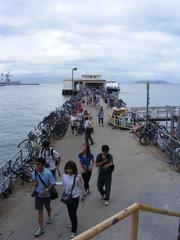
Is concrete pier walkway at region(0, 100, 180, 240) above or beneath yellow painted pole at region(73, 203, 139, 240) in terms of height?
beneath

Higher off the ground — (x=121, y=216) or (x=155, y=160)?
(x=121, y=216)

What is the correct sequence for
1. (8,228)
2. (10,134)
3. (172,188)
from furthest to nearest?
(10,134) → (172,188) → (8,228)

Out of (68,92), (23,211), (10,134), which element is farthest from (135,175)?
(68,92)

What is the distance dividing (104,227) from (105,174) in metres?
5.55

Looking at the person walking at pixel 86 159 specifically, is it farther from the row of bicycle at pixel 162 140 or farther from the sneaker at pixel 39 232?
the row of bicycle at pixel 162 140

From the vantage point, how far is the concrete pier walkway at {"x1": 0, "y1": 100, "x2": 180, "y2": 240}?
8.20 metres

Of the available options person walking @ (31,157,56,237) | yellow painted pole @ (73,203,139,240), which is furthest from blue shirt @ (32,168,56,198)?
yellow painted pole @ (73,203,139,240)

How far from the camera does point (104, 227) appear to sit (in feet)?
13.6

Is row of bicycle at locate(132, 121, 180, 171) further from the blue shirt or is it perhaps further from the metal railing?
the blue shirt

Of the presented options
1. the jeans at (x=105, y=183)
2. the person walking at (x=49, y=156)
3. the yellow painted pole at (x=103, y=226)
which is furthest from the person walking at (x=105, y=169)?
the yellow painted pole at (x=103, y=226)

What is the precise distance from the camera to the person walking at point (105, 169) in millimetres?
9570

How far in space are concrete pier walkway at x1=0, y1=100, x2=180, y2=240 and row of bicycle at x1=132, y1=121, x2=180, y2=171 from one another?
34 cm

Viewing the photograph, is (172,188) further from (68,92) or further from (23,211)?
(68,92)

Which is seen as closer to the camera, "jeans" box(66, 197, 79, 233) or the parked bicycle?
"jeans" box(66, 197, 79, 233)
